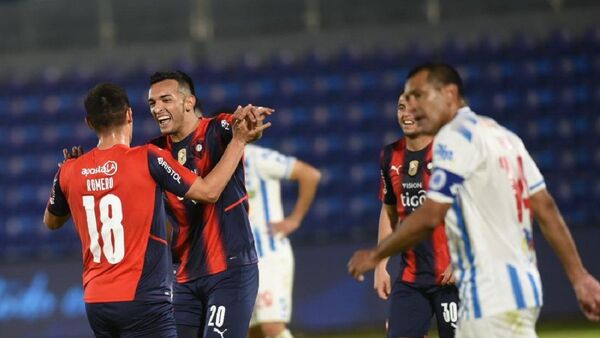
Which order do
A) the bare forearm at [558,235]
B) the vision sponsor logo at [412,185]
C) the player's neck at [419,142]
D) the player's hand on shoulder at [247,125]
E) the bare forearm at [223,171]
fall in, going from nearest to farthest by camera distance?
1. the bare forearm at [558,235]
2. the bare forearm at [223,171]
3. the player's hand on shoulder at [247,125]
4. the vision sponsor logo at [412,185]
5. the player's neck at [419,142]

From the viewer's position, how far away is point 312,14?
17.2 meters

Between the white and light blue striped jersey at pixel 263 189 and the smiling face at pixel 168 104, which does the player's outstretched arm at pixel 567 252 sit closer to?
the smiling face at pixel 168 104

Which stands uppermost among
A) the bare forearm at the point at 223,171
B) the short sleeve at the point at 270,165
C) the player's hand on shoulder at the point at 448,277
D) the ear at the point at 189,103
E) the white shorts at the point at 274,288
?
the ear at the point at 189,103

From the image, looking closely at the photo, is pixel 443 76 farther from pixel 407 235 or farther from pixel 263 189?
pixel 263 189

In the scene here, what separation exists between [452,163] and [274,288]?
515 cm

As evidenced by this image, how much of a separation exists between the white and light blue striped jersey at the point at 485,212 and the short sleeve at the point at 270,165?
4956 mm

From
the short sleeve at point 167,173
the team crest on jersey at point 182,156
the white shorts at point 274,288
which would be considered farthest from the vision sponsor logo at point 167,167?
the white shorts at point 274,288

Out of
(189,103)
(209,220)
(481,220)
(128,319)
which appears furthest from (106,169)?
(481,220)

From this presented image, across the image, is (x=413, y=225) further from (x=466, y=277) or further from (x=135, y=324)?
(x=135, y=324)

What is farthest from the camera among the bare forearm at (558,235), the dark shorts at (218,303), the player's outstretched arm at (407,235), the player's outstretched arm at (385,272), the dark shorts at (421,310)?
Answer: the player's outstretched arm at (385,272)

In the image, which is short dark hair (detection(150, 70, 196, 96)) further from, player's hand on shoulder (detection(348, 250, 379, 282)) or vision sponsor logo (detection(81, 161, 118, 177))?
player's hand on shoulder (detection(348, 250, 379, 282))

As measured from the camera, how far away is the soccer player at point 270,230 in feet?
30.8

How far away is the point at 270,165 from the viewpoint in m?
9.51

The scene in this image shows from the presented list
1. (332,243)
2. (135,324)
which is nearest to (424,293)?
(135,324)
